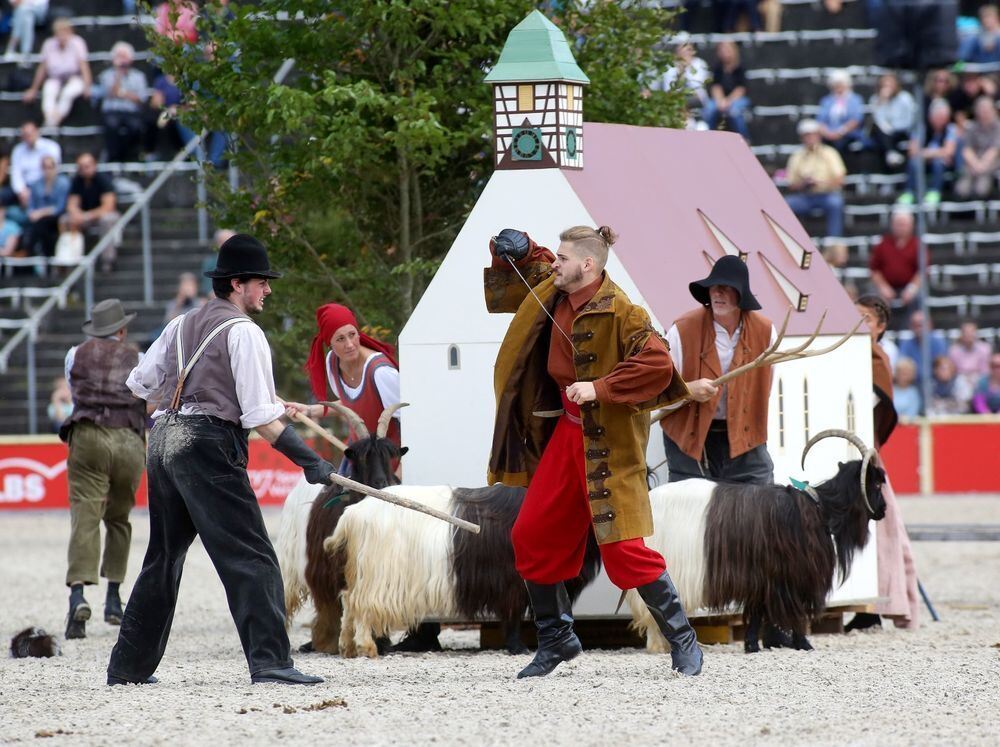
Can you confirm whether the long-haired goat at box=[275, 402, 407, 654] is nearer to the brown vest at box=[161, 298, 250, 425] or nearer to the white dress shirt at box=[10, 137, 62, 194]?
the brown vest at box=[161, 298, 250, 425]

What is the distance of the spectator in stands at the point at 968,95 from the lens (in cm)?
2448

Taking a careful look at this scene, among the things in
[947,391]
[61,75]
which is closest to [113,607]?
[947,391]

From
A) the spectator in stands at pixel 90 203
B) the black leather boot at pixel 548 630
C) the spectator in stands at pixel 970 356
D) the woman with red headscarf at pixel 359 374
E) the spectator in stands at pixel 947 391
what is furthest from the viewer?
the spectator in stands at pixel 90 203

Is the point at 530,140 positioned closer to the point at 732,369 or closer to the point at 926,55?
the point at 732,369

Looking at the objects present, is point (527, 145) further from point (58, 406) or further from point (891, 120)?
point (891, 120)

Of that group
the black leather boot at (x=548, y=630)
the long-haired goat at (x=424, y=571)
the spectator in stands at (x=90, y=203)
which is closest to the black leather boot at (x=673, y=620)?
the black leather boot at (x=548, y=630)

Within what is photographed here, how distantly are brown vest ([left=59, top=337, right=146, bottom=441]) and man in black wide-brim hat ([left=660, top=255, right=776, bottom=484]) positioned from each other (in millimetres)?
3529

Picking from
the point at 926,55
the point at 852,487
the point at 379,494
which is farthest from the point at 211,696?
the point at 926,55

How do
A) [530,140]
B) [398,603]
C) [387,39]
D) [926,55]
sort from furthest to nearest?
[926,55] < [387,39] < [530,140] < [398,603]

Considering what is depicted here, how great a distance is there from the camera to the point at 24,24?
27.2 metres

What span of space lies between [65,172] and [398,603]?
16.5 m

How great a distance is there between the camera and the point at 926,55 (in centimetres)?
2202

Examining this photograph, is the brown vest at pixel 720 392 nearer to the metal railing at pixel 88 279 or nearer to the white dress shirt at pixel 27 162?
the metal railing at pixel 88 279

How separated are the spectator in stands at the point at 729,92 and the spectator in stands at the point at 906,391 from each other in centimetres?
408
